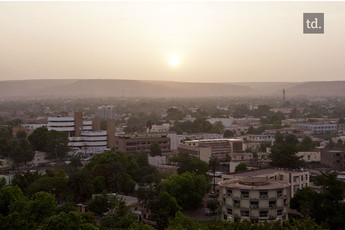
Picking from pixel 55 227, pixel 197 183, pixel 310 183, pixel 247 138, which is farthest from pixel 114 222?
pixel 247 138

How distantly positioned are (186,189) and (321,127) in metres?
55.5

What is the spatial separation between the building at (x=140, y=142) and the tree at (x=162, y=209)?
30.1m

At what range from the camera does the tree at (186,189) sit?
3234 cm

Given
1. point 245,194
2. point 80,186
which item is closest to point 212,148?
point 80,186

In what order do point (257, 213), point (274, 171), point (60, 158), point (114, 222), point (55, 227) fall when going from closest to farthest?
point (55, 227)
point (114, 222)
point (257, 213)
point (274, 171)
point (60, 158)

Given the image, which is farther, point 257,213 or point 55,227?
point 257,213

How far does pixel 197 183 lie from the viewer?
33812 mm

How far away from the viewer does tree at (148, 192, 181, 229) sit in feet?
91.7

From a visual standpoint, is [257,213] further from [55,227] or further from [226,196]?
[55,227]

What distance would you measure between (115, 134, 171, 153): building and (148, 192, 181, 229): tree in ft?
98.7

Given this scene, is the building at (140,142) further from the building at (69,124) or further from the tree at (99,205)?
the tree at (99,205)

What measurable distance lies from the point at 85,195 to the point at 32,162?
858 inches

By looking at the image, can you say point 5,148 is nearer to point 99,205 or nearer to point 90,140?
point 90,140

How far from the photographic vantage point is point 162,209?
92.8ft
